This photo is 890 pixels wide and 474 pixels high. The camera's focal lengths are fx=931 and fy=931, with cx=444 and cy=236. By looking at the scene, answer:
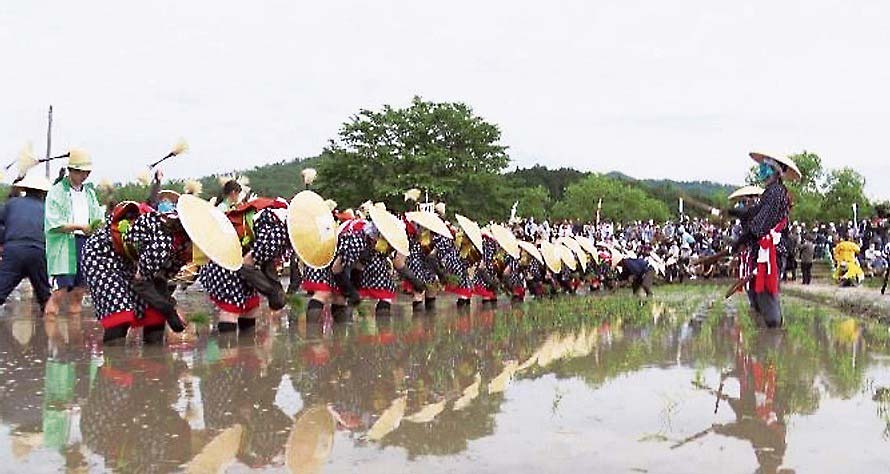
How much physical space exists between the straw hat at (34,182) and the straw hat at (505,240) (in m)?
5.91

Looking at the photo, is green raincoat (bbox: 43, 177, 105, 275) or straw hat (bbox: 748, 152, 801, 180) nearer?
straw hat (bbox: 748, 152, 801, 180)

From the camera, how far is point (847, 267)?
21.2 m

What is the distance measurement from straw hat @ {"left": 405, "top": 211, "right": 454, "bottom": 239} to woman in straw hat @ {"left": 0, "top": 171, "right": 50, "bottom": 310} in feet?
12.9

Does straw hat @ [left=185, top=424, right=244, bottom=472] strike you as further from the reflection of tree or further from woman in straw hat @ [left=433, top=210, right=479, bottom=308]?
woman in straw hat @ [left=433, top=210, right=479, bottom=308]

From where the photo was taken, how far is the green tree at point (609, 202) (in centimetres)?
8612

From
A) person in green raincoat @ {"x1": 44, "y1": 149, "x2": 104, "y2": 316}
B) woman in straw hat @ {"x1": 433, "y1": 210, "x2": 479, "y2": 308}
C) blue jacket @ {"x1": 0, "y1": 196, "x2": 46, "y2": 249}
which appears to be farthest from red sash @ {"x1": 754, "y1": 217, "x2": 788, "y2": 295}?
blue jacket @ {"x1": 0, "y1": 196, "x2": 46, "y2": 249}

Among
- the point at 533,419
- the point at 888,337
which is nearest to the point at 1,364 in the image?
the point at 533,419

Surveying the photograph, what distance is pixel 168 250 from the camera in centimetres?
675

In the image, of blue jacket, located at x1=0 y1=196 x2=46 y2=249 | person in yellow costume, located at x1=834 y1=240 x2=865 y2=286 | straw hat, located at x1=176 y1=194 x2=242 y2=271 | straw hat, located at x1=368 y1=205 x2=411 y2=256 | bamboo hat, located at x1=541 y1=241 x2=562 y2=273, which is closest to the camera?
straw hat, located at x1=176 y1=194 x2=242 y2=271

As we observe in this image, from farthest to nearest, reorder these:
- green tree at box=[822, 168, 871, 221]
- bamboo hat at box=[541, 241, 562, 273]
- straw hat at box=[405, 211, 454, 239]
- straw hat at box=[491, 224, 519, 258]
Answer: green tree at box=[822, 168, 871, 221]
bamboo hat at box=[541, 241, 562, 273]
straw hat at box=[491, 224, 519, 258]
straw hat at box=[405, 211, 454, 239]

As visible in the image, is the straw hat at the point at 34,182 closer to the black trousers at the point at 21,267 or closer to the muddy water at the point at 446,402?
the black trousers at the point at 21,267

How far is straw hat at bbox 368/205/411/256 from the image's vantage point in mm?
9492

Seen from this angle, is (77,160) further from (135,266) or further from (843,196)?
(843,196)

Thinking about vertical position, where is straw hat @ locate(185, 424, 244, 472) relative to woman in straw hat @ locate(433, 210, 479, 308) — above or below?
below
